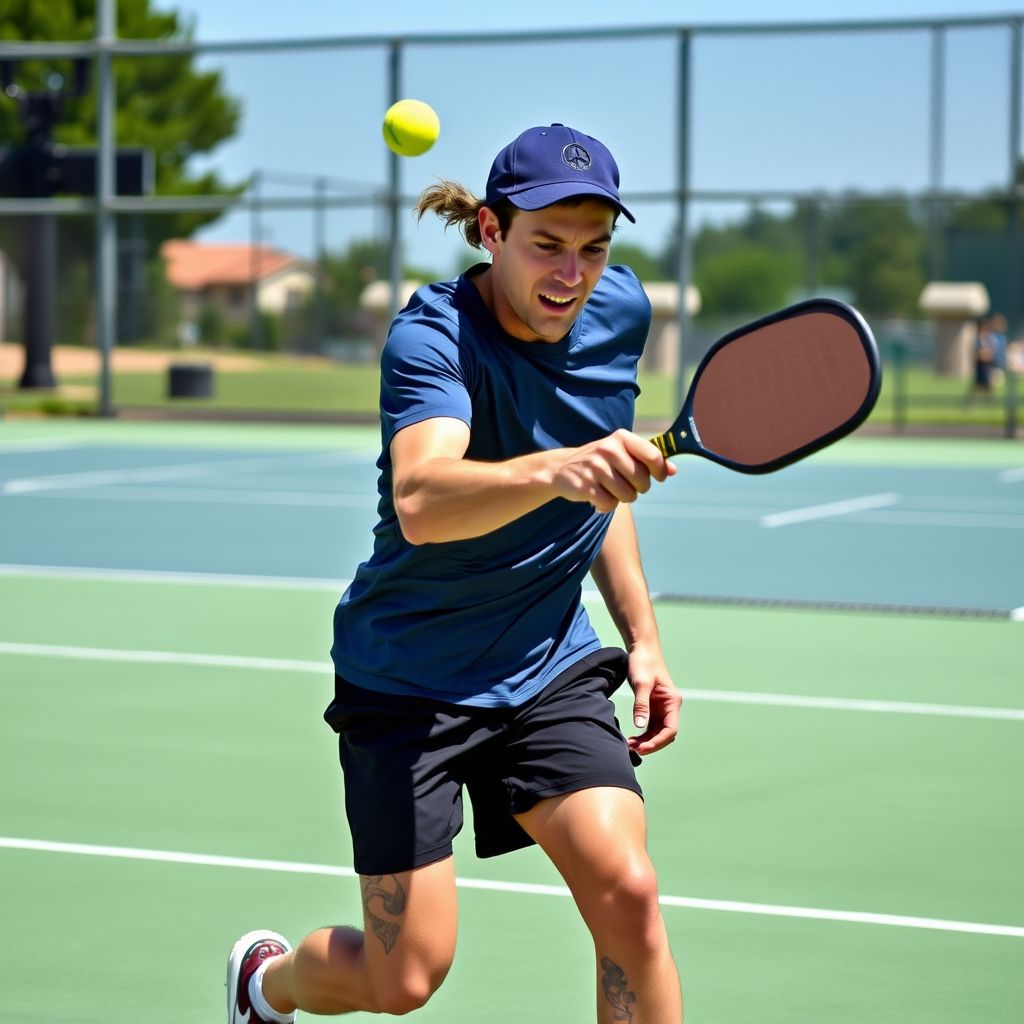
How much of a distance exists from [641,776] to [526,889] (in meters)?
1.19

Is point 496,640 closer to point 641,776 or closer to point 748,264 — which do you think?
point 641,776

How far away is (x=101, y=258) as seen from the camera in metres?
21.5

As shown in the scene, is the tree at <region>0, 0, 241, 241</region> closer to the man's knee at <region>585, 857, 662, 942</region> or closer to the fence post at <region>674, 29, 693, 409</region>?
the fence post at <region>674, 29, 693, 409</region>

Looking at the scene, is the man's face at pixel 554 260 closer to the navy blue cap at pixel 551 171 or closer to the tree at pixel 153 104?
the navy blue cap at pixel 551 171

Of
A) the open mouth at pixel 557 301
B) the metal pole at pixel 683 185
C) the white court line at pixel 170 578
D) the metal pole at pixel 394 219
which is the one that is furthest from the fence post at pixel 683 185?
the open mouth at pixel 557 301

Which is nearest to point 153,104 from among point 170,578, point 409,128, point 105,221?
point 105,221

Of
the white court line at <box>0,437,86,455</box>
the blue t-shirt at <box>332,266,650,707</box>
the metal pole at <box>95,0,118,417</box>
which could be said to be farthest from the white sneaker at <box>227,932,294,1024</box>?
the metal pole at <box>95,0,118,417</box>

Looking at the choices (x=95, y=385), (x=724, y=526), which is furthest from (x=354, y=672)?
(x=95, y=385)

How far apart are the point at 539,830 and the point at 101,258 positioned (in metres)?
18.9

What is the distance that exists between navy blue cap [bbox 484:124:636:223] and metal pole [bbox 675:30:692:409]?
51.1 ft

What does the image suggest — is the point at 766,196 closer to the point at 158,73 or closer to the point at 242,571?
the point at 242,571

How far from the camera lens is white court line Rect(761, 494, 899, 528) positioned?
504 inches

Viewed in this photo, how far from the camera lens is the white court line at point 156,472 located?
14.5 metres

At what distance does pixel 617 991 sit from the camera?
10.4 feet
